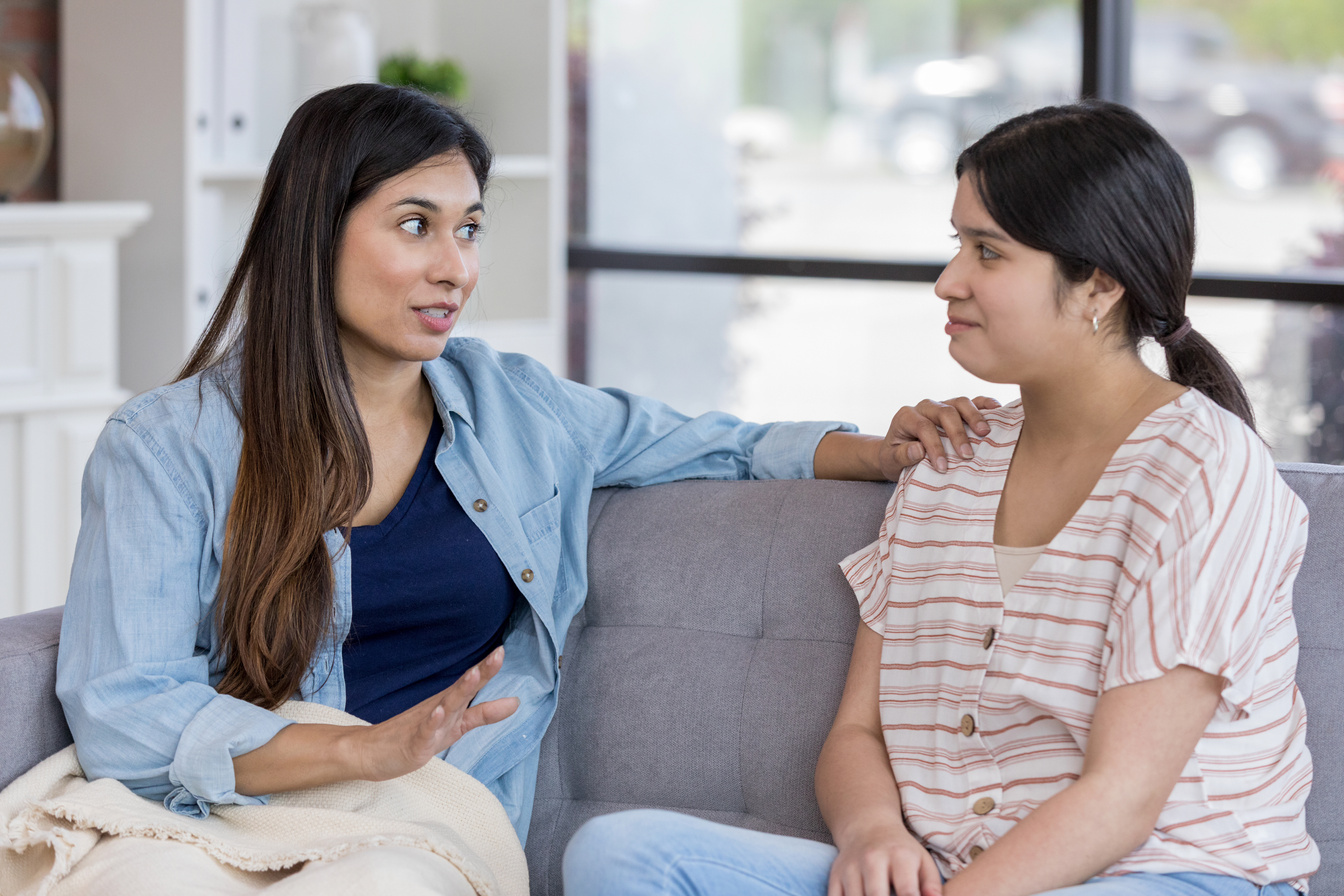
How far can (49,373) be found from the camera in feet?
9.10

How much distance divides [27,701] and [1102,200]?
117 centimetres

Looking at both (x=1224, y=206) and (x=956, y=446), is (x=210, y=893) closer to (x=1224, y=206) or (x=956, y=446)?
(x=956, y=446)

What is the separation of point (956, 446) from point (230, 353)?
793 mm

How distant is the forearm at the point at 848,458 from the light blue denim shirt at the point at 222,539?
17 mm

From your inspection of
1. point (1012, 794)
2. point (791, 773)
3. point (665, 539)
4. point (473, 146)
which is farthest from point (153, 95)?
point (1012, 794)

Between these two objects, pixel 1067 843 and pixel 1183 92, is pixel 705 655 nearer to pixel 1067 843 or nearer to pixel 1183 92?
pixel 1067 843

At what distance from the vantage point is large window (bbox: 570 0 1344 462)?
130 inches

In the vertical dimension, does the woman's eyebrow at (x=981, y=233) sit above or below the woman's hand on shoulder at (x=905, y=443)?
above

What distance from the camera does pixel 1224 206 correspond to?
11.2 ft

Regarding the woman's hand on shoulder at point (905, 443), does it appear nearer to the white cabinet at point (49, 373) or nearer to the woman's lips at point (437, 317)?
the woman's lips at point (437, 317)

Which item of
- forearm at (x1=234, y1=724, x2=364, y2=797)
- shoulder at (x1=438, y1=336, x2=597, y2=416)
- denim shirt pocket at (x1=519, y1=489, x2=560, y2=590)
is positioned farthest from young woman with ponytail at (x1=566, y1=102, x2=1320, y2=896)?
shoulder at (x1=438, y1=336, x2=597, y2=416)

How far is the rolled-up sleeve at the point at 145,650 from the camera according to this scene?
1.42 metres

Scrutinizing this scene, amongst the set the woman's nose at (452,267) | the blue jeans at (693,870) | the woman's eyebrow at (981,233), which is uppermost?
the woman's eyebrow at (981,233)

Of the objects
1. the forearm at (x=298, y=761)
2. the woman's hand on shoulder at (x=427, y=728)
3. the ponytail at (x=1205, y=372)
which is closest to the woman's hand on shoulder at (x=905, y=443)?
the ponytail at (x=1205, y=372)
